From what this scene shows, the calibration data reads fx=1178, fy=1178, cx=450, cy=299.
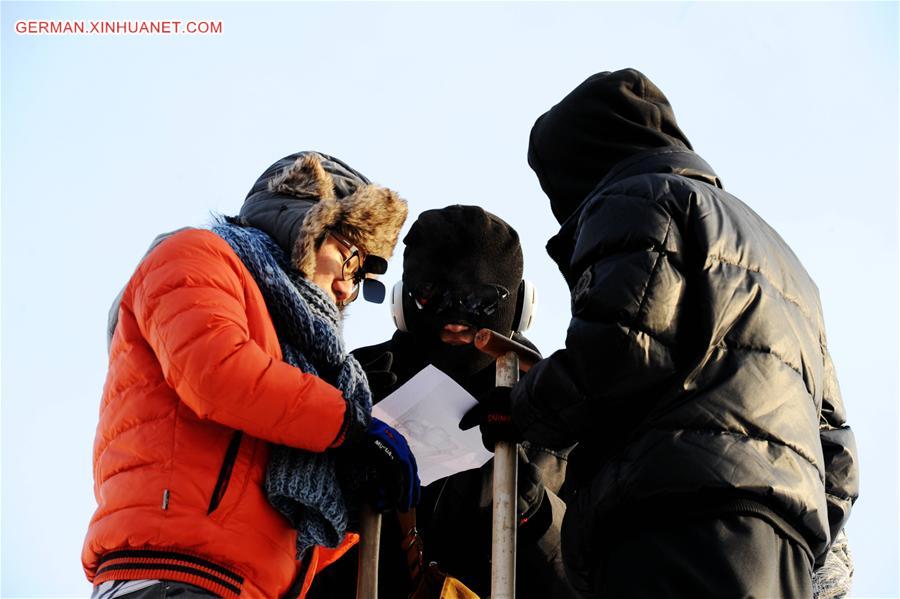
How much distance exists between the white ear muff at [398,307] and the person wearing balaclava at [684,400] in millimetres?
1974

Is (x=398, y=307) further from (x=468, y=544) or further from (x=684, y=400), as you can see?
(x=684, y=400)

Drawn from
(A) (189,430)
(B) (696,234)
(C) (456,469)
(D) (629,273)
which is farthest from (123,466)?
(B) (696,234)

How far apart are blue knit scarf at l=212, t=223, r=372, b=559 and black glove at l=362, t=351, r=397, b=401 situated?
668 mm

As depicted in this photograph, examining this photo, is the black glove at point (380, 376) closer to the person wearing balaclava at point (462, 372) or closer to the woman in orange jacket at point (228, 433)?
the person wearing balaclava at point (462, 372)

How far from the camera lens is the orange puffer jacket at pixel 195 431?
3160 millimetres

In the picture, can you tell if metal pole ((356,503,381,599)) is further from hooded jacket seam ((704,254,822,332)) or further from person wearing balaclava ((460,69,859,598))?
hooded jacket seam ((704,254,822,332))

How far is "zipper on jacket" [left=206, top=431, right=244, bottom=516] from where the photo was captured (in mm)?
3244

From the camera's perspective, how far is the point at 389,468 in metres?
3.70

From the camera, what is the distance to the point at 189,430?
10.9 feet

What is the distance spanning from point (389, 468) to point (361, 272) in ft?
2.77

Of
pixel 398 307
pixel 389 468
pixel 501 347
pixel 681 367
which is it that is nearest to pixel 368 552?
pixel 389 468

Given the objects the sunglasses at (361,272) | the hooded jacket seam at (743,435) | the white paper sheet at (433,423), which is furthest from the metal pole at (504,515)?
the hooded jacket seam at (743,435)

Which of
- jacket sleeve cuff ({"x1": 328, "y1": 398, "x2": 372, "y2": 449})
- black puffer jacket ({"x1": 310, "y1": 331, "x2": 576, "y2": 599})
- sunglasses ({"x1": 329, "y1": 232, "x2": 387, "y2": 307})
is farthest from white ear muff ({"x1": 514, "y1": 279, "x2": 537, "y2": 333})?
jacket sleeve cuff ({"x1": 328, "y1": 398, "x2": 372, "y2": 449})

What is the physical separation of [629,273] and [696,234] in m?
0.24
